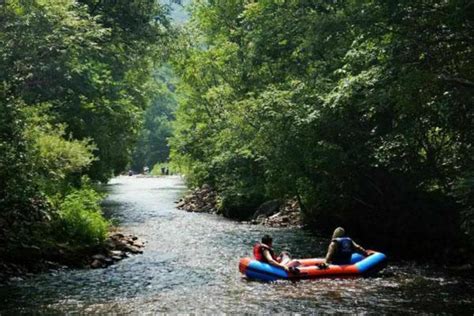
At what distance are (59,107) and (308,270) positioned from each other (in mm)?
13637

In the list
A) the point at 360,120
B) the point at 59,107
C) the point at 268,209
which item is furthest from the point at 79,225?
the point at 268,209

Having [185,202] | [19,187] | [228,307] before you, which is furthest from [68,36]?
[185,202]

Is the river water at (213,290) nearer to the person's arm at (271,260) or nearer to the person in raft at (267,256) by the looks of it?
the person's arm at (271,260)

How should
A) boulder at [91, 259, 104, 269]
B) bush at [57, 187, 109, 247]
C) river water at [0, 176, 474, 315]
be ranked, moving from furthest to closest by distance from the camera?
1. bush at [57, 187, 109, 247]
2. boulder at [91, 259, 104, 269]
3. river water at [0, 176, 474, 315]

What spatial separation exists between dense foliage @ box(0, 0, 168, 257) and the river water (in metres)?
1.78

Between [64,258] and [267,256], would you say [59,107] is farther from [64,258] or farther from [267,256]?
[267,256]

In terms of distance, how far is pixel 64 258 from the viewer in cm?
1420

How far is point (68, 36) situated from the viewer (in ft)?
59.4

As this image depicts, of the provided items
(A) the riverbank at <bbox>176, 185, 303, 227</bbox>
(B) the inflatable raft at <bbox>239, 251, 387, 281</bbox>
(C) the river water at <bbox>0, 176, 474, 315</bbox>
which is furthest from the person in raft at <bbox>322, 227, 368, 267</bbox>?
(A) the riverbank at <bbox>176, 185, 303, 227</bbox>

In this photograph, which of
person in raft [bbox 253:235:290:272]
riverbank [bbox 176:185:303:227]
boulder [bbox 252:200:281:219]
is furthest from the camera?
boulder [bbox 252:200:281:219]

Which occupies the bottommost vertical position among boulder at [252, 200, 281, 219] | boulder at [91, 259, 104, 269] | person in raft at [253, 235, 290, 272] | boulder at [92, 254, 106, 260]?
boulder at [91, 259, 104, 269]

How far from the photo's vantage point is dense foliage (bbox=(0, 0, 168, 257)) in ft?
43.4

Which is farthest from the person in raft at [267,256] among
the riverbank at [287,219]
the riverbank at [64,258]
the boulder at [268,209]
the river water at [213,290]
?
the boulder at [268,209]

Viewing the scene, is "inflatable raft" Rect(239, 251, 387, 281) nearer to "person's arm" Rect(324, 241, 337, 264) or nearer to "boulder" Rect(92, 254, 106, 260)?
"person's arm" Rect(324, 241, 337, 264)
